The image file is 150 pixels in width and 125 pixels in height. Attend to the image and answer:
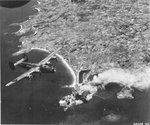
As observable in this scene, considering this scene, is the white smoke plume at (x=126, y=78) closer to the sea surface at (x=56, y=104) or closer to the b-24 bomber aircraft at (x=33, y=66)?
the sea surface at (x=56, y=104)

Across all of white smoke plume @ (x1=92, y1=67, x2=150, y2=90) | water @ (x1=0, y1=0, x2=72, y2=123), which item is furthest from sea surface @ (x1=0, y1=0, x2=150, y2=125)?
white smoke plume @ (x1=92, y1=67, x2=150, y2=90)

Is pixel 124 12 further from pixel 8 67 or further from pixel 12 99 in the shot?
pixel 12 99

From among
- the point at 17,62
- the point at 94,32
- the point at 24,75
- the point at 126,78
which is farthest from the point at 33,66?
the point at 94,32

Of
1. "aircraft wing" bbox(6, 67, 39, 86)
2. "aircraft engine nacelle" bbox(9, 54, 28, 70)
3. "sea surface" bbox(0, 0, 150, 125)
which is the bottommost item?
"sea surface" bbox(0, 0, 150, 125)

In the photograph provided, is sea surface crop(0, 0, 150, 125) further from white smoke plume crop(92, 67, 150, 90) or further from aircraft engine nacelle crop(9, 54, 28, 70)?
white smoke plume crop(92, 67, 150, 90)

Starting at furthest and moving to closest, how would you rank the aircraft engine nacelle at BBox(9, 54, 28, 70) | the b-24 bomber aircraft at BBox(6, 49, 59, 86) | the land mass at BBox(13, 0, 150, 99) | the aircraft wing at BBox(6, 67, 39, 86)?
the land mass at BBox(13, 0, 150, 99), the aircraft engine nacelle at BBox(9, 54, 28, 70), the b-24 bomber aircraft at BBox(6, 49, 59, 86), the aircraft wing at BBox(6, 67, 39, 86)

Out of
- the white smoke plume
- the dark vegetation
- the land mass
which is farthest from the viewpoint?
the dark vegetation
